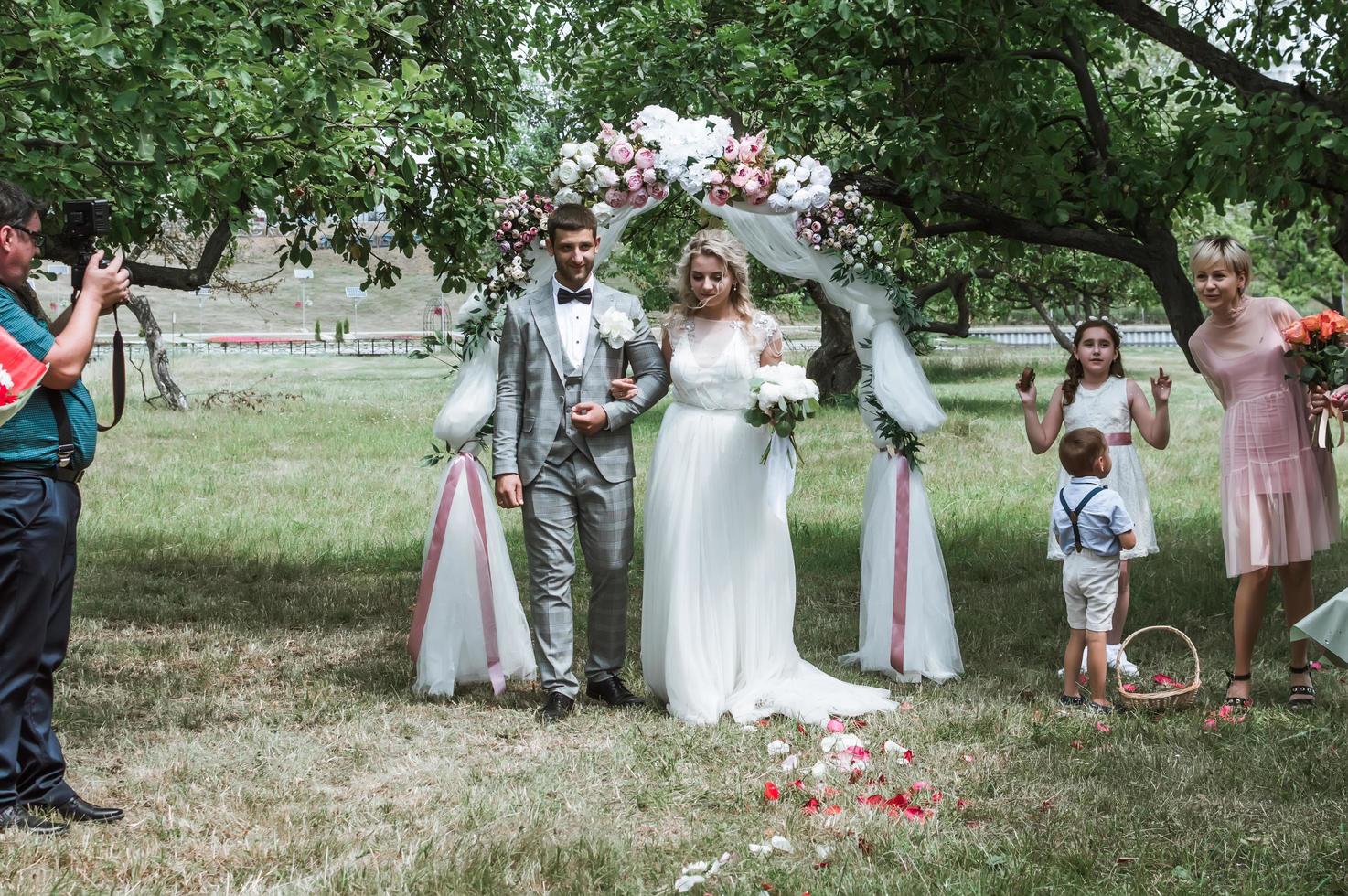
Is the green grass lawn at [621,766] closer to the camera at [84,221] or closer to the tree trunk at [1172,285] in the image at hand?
the tree trunk at [1172,285]

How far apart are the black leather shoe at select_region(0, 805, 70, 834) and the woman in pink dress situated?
5225mm

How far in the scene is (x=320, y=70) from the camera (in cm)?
633

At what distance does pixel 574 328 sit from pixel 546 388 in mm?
323

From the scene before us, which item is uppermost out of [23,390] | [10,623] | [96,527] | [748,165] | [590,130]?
[590,130]

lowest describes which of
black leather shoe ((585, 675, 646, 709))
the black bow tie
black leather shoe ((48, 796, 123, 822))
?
black leather shoe ((585, 675, 646, 709))

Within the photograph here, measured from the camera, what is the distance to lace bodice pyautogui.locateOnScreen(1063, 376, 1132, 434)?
7.18m

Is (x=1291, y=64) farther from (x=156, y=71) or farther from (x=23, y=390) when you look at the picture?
(x=23, y=390)

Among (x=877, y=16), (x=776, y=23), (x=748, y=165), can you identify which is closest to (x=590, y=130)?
(x=776, y=23)

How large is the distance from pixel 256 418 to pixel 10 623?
21213mm

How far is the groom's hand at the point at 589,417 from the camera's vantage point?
250 inches

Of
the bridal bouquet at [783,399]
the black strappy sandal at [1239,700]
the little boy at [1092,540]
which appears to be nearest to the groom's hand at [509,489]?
the bridal bouquet at [783,399]

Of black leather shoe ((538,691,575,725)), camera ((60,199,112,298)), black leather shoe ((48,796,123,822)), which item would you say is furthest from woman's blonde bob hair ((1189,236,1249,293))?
black leather shoe ((48,796,123,822))

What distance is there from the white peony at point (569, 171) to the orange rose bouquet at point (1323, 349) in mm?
3610

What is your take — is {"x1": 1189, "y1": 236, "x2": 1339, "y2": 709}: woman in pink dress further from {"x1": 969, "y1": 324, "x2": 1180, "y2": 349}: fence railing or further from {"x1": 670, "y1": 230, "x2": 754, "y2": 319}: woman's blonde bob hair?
{"x1": 969, "y1": 324, "x2": 1180, "y2": 349}: fence railing
